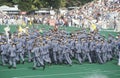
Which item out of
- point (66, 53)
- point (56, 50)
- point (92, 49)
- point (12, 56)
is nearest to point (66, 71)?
point (66, 53)

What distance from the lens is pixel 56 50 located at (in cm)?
2681

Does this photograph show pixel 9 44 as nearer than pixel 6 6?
Yes

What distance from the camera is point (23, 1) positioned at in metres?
76.3

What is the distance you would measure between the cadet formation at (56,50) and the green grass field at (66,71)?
0.41m

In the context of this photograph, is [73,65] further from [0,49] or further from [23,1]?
[23,1]

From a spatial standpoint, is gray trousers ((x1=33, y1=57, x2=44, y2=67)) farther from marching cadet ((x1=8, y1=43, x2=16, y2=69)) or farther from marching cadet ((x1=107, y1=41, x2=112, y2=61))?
marching cadet ((x1=107, y1=41, x2=112, y2=61))

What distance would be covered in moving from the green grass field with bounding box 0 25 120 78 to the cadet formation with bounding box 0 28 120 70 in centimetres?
41

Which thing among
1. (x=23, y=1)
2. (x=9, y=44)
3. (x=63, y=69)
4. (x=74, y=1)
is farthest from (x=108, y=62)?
(x=74, y=1)

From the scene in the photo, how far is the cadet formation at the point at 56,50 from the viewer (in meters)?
25.7

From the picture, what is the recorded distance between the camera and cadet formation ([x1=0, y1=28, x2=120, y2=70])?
25672 millimetres

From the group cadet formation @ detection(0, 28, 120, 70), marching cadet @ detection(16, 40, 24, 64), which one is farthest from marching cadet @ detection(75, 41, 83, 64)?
marching cadet @ detection(16, 40, 24, 64)

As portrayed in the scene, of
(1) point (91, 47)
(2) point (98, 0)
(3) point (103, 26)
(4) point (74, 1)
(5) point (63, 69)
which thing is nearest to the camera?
(5) point (63, 69)

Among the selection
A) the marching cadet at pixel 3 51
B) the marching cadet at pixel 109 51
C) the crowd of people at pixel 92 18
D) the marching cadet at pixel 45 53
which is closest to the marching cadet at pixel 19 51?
the marching cadet at pixel 3 51

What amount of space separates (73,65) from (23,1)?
50358 millimetres
